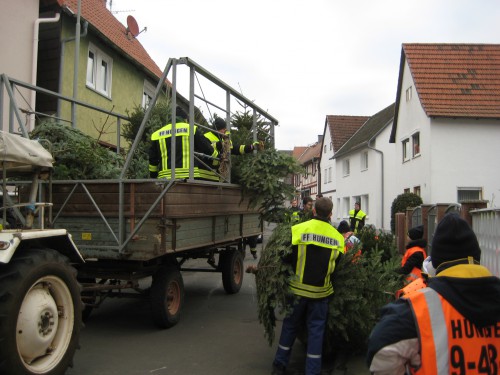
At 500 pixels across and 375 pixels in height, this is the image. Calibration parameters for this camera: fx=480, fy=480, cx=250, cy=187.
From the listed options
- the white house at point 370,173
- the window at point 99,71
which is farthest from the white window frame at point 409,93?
the window at point 99,71

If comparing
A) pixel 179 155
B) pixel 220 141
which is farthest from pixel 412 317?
pixel 220 141

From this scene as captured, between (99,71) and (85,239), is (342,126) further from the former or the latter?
(85,239)

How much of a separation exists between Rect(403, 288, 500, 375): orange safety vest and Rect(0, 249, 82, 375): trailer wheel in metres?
2.64

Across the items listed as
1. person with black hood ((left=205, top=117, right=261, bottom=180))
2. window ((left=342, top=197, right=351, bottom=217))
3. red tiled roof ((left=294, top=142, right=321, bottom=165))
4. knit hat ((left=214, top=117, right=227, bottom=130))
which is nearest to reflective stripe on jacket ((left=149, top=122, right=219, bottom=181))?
person with black hood ((left=205, top=117, right=261, bottom=180))

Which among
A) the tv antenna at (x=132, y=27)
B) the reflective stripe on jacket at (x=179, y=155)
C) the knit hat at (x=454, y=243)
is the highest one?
the tv antenna at (x=132, y=27)

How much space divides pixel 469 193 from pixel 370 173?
9.10 metres

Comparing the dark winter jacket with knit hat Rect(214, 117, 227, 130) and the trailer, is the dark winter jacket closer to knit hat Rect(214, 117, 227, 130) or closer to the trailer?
the trailer

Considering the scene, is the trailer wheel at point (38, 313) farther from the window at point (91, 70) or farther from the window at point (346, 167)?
the window at point (346, 167)

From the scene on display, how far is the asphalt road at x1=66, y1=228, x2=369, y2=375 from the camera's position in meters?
4.61

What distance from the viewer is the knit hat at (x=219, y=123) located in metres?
6.71

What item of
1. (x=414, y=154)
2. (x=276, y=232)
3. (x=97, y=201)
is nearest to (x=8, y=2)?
(x=97, y=201)

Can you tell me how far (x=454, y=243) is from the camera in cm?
207

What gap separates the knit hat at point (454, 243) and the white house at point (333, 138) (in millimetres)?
34238

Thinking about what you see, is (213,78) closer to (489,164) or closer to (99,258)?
(99,258)
